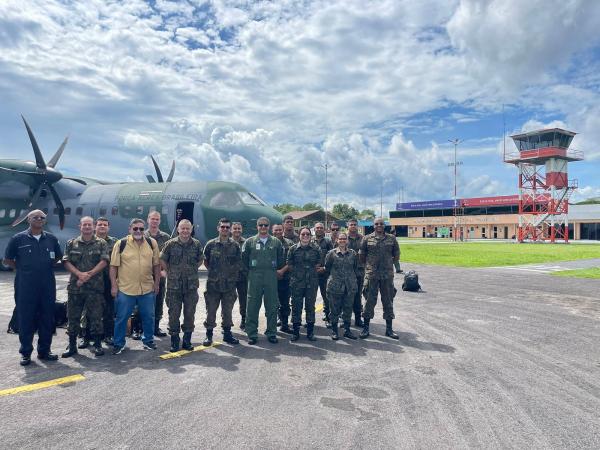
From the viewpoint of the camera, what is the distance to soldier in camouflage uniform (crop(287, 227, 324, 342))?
307 inches

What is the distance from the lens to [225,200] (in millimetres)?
15688

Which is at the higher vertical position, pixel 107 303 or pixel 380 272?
pixel 380 272

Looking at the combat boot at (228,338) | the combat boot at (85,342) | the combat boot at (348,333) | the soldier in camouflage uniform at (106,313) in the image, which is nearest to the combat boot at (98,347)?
the soldier in camouflage uniform at (106,313)

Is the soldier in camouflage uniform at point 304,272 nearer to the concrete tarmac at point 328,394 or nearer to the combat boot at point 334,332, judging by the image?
the combat boot at point 334,332

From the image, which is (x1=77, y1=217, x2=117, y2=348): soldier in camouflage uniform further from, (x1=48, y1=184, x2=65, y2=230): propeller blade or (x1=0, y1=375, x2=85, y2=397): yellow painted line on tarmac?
(x1=48, y1=184, x2=65, y2=230): propeller blade

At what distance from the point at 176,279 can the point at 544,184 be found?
64355 millimetres

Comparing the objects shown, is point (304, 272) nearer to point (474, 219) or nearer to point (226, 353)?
point (226, 353)

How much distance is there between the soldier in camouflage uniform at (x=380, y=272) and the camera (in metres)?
7.83

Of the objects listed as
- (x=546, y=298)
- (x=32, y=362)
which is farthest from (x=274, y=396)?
(x=546, y=298)

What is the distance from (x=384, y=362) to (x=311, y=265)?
7.85 feet

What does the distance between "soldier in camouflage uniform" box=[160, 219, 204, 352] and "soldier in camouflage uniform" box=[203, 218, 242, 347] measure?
0.33m

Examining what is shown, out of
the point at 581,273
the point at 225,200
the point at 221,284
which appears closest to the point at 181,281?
the point at 221,284

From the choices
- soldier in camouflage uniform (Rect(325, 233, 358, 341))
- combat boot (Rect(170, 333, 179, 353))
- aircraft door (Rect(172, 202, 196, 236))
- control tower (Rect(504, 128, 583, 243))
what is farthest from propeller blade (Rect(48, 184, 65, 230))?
control tower (Rect(504, 128, 583, 243))

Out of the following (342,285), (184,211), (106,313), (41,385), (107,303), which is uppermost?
(184,211)
